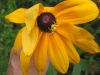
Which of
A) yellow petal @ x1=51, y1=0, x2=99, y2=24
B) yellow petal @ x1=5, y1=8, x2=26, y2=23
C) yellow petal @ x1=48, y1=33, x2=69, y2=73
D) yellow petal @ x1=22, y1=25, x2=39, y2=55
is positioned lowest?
yellow petal @ x1=48, y1=33, x2=69, y2=73

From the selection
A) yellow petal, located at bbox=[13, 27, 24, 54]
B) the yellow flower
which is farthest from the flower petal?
yellow petal, located at bbox=[13, 27, 24, 54]

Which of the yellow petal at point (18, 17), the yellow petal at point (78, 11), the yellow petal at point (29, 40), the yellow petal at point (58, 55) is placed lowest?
the yellow petal at point (58, 55)

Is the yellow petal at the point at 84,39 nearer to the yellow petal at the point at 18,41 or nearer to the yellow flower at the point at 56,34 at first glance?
the yellow flower at the point at 56,34

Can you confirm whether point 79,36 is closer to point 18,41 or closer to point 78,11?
point 78,11

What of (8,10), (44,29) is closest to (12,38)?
(8,10)

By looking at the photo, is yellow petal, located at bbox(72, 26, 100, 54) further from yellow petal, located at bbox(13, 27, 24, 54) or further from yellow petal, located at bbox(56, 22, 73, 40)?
yellow petal, located at bbox(13, 27, 24, 54)

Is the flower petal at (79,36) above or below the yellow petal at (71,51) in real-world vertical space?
above

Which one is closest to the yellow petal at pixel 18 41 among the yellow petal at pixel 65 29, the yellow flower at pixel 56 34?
the yellow flower at pixel 56 34

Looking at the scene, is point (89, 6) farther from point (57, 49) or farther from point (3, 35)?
point (3, 35)

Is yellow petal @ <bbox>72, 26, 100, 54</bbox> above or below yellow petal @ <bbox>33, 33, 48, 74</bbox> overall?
above
